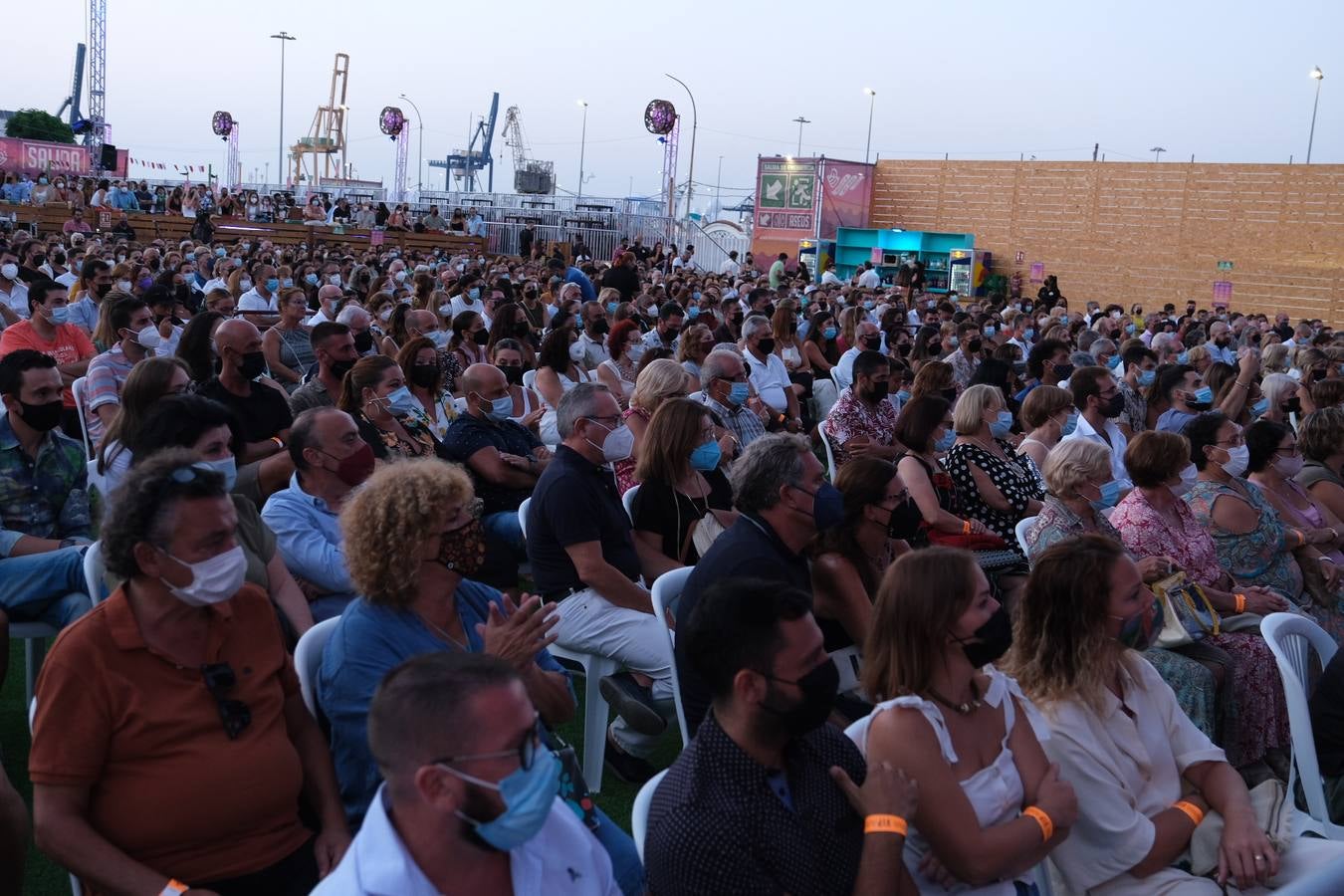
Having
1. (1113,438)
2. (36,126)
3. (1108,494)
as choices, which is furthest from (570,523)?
(36,126)

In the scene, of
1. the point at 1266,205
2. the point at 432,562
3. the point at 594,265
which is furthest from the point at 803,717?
the point at 1266,205

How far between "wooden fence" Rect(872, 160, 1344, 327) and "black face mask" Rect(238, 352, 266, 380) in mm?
29333

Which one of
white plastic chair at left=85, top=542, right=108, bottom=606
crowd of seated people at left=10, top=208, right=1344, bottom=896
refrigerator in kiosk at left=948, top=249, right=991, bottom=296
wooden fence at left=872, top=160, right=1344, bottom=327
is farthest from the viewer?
refrigerator in kiosk at left=948, top=249, right=991, bottom=296

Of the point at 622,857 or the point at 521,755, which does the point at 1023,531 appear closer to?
the point at 622,857

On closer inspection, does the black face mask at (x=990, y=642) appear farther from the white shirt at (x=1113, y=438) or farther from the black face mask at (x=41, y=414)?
the white shirt at (x=1113, y=438)

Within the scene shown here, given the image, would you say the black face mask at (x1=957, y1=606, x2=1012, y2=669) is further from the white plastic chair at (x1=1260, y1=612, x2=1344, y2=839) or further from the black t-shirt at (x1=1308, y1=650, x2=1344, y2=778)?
the black t-shirt at (x1=1308, y1=650, x2=1344, y2=778)

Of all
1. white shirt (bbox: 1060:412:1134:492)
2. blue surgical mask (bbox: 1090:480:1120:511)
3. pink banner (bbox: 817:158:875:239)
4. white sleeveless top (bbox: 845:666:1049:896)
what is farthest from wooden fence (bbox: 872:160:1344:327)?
white sleeveless top (bbox: 845:666:1049:896)

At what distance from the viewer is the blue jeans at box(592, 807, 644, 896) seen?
8.94ft

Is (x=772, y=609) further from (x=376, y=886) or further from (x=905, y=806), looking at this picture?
(x=376, y=886)

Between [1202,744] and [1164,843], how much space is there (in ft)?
1.16

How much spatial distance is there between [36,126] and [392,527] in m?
69.9

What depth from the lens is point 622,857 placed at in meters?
2.77

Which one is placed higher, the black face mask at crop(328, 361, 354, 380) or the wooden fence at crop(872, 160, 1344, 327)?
the wooden fence at crop(872, 160, 1344, 327)

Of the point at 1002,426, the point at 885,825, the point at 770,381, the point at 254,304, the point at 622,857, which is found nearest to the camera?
the point at 885,825
